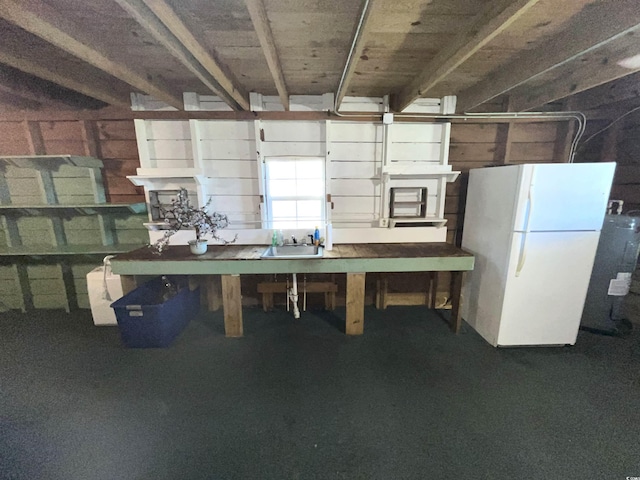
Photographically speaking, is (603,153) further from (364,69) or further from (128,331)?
(128,331)

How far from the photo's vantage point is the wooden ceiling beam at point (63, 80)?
5.33ft

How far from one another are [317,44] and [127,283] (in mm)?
2589

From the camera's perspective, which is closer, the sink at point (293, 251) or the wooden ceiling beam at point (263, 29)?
the wooden ceiling beam at point (263, 29)

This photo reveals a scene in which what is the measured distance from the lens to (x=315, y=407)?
1718 mm

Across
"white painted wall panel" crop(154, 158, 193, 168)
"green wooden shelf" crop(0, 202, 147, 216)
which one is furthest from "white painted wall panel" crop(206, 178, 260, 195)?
"green wooden shelf" crop(0, 202, 147, 216)

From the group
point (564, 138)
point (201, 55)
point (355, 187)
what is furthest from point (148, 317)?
point (564, 138)

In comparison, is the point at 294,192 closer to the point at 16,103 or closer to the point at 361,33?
the point at 361,33

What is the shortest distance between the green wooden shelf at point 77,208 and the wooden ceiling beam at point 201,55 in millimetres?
1422

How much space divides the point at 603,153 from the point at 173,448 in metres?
4.46

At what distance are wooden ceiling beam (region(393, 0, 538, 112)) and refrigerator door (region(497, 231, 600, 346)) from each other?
53.7 inches

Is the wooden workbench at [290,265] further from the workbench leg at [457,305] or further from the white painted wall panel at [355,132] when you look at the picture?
the white painted wall panel at [355,132]

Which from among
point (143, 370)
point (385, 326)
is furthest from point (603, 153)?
point (143, 370)

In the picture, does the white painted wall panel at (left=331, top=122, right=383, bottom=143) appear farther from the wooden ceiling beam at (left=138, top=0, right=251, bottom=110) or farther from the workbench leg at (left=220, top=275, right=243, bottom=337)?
the workbench leg at (left=220, top=275, right=243, bottom=337)

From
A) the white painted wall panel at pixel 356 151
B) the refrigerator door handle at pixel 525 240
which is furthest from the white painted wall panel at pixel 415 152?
the refrigerator door handle at pixel 525 240
